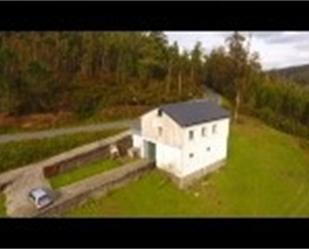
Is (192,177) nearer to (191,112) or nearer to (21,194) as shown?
(191,112)

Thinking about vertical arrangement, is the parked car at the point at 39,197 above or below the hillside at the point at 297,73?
below

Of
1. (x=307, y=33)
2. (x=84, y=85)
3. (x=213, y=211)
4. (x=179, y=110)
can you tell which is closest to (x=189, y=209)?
(x=213, y=211)

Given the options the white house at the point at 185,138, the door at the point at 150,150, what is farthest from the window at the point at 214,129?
the door at the point at 150,150

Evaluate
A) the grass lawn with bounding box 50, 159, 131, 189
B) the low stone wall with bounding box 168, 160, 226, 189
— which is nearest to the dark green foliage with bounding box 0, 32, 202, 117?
the grass lawn with bounding box 50, 159, 131, 189

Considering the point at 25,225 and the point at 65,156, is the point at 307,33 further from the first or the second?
the point at 25,225

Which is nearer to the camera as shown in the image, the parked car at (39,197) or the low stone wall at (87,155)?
the parked car at (39,197)

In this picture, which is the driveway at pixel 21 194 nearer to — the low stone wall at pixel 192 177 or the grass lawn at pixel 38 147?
the grass lawn at pixel 38 147

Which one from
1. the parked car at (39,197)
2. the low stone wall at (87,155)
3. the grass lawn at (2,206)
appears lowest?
the grass lawn at (2,206)

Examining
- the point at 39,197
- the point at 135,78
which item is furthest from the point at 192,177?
the point at 39,197
